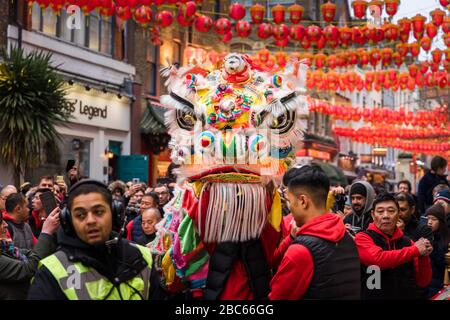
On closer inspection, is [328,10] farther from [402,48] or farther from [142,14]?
[142,14]

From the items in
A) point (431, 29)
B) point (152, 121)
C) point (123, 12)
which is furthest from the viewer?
point (152, 121)

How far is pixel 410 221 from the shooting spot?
679cm

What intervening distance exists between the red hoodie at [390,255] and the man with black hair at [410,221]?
92 centimetres

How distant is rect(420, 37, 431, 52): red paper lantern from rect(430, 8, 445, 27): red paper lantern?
150 centimetres

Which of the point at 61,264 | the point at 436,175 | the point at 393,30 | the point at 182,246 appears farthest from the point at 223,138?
the point at 393,30

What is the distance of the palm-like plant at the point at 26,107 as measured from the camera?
1257cm

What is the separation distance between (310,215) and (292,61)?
1833mm

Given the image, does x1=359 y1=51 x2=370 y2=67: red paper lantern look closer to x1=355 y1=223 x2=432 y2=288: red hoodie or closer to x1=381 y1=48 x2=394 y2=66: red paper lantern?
x1=381 y1=48 x2=394 y2=66: red paper lantern

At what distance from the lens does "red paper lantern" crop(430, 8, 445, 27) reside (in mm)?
15062

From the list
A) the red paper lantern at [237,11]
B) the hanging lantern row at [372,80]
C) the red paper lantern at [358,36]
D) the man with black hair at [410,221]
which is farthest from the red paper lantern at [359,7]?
the man with black hair at [410,221]

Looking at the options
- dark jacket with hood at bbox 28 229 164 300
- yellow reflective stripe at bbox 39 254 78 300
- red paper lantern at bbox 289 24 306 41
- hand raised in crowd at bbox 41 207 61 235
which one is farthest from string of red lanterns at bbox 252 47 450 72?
→ yellow reflective stripe at bbox 39 254 78 300

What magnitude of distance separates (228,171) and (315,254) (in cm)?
122

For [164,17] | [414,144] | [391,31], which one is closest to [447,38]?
[391,31]

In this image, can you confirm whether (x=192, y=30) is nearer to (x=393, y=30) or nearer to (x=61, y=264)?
(x=393, y=30)
